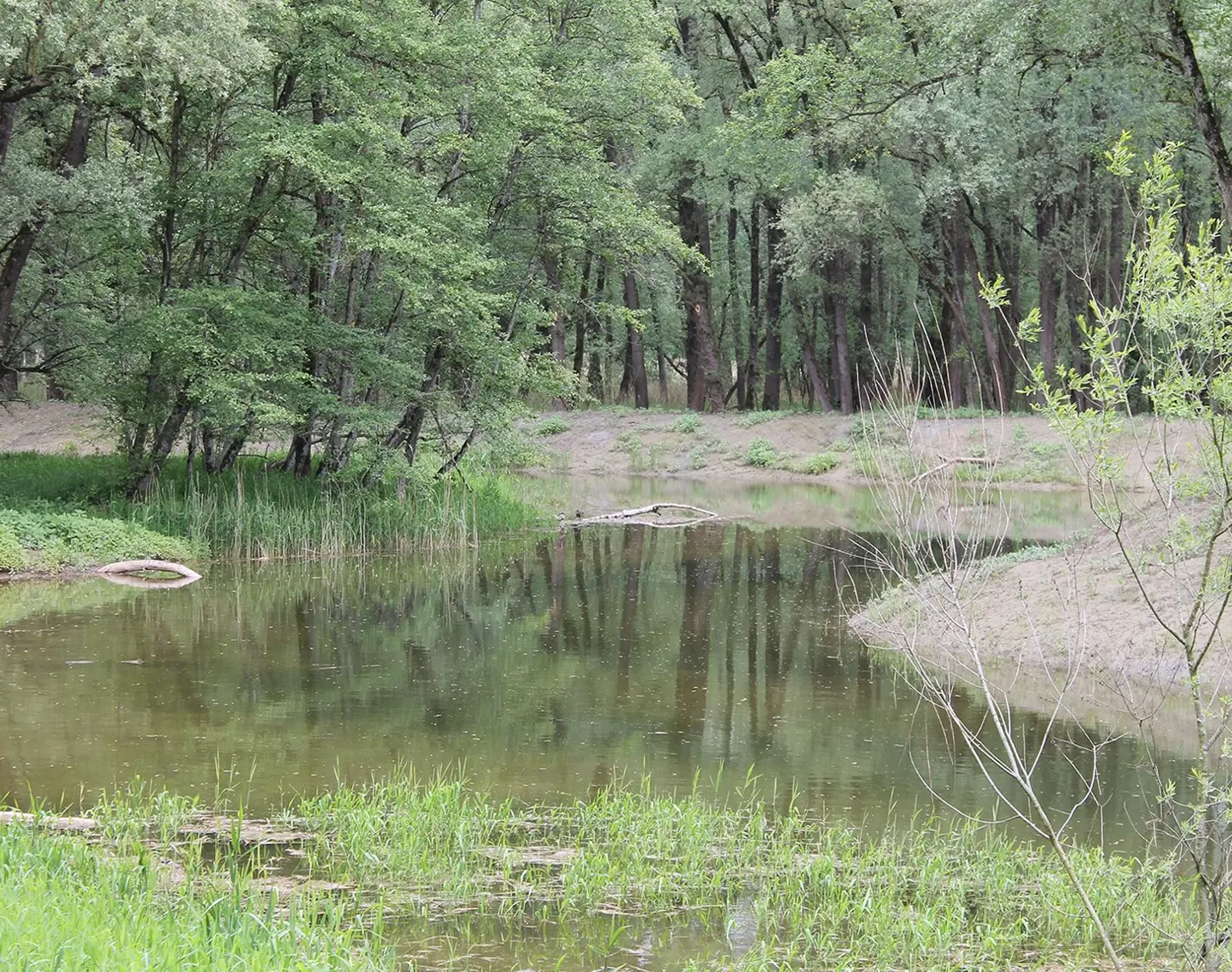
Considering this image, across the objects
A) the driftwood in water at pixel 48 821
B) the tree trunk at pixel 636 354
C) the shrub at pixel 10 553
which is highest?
the tree trunk at pixel 636 354

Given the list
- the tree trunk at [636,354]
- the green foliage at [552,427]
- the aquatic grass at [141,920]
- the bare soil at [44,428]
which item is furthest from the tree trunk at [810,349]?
the aquatic grass at [141,920]

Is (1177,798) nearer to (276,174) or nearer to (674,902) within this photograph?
(674,902)

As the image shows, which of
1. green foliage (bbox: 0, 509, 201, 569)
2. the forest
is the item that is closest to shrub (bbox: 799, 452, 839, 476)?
the forest

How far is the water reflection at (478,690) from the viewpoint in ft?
28.8

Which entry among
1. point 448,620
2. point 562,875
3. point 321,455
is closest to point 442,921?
point 562,875

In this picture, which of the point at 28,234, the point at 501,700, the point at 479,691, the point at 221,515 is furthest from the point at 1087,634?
the point at 28,234

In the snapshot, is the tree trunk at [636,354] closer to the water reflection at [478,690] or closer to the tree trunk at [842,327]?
the tree trunk at [842,327]

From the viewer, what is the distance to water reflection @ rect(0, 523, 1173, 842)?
8.77 meters

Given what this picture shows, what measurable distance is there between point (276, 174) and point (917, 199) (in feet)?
60.0

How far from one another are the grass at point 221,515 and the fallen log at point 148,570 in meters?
0.36

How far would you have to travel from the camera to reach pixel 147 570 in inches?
666

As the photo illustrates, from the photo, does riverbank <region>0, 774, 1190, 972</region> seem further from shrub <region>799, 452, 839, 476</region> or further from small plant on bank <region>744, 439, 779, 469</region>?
small plant on bank <region>744, 439, 779, 469</region>

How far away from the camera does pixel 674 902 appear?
252 inches

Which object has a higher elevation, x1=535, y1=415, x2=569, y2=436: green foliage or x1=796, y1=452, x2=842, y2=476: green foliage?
x1=535, y1=415, x2=569, y2=436: green foliage
